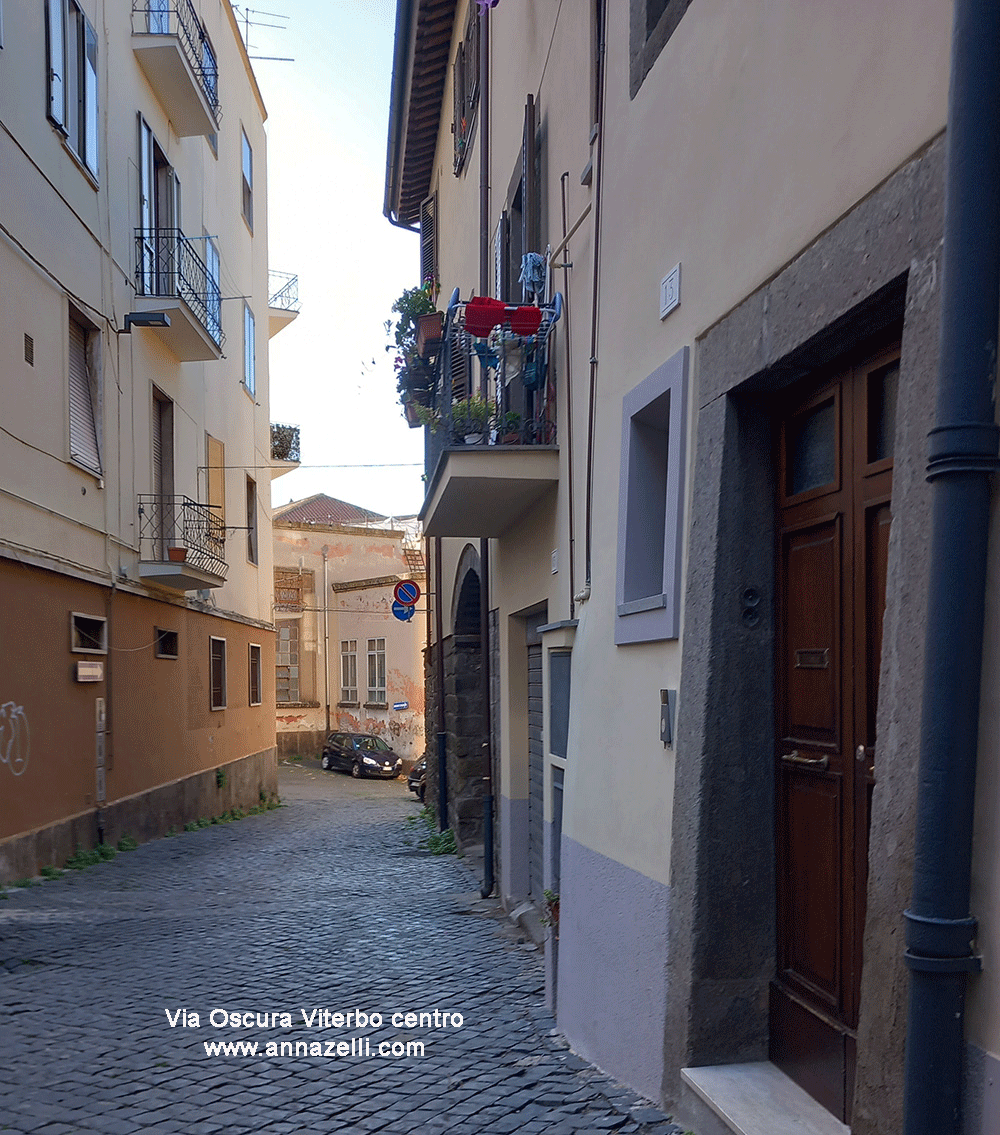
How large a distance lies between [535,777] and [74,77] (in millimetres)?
8842

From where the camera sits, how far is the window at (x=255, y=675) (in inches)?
889

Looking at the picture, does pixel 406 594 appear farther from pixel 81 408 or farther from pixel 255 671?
pixel 81 408

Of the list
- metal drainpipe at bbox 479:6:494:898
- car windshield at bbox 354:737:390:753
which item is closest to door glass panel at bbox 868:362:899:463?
metal drainpipe at bbox 479:6:494:898

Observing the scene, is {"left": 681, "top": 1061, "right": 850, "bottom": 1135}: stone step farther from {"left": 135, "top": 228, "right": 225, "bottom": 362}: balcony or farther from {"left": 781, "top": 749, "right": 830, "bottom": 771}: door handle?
{"left": 135, "top": 228, "right": 225, "bottom": 362}: balcony

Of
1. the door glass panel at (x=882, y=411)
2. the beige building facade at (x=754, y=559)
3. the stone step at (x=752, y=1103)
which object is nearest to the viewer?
the beige building facade at (x=754, y=559)

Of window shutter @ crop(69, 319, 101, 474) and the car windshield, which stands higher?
window shutter @ crop(69, 319, 101, 474)

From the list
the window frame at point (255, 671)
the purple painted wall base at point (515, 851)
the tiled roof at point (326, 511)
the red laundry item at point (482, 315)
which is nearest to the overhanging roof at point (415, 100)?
the red laundry item at point (482, 315)

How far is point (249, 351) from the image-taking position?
22.7m

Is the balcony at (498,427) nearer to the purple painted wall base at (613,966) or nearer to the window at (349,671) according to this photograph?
the purple painted wall base at (613,966)

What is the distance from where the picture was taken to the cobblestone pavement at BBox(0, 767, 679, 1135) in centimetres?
450

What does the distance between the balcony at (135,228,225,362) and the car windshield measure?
17929 mm

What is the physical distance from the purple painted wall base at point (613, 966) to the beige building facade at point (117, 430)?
6077 millimetres

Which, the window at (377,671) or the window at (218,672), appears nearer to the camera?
the window at (218,672)

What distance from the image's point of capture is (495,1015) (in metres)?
6.24
